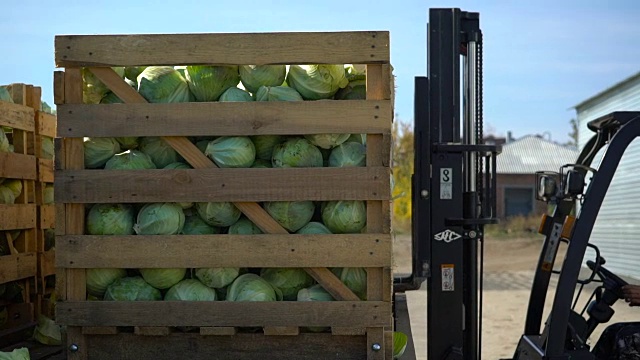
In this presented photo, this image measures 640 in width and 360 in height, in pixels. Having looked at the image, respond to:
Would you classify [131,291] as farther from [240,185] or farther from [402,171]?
[402,171]

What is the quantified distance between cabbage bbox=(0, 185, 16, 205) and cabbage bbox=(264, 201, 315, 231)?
2.11 meters

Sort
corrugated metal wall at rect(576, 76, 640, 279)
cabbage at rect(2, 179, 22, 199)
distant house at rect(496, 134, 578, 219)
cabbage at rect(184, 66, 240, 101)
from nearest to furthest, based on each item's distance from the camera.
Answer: cabbage at rect(184, 66, 240, 101) → cabbage at rect(2, 179, 22, 199) → corrugated metal wall at rect(576, 76, 640, 279) → distant house at rect(496, 134, 578, 219)

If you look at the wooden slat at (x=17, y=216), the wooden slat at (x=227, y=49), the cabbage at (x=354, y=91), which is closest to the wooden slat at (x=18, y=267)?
the wooden slat at (x=17, y=216)

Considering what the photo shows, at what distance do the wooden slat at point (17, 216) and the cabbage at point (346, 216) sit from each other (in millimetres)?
2281

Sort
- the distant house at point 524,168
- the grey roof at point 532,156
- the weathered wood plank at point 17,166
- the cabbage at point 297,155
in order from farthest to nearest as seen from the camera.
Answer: the grey roof at point 532,156, the distant house at point 524,168, the weathered wood plank at point 17,166, the cabbage at point 297,155

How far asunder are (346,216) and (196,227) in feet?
2.54

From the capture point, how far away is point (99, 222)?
3.77m

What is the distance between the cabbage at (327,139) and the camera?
3697 millimetres

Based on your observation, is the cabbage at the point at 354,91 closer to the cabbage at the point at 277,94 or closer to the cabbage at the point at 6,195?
the cabbage at the point at 277,94

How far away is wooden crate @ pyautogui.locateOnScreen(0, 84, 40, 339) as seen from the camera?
15.7 feet

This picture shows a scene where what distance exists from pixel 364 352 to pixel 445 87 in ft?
6.40

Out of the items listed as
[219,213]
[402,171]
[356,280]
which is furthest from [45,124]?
[402,171]

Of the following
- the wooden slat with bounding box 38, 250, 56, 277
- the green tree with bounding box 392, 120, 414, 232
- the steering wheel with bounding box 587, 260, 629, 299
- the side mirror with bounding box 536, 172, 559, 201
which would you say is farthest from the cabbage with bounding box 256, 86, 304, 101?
the green tree with bounding box 392, 120, 414, 232

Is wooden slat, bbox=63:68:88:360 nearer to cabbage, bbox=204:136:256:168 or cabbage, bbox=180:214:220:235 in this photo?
cabbage, bbox=180:214:220:235
